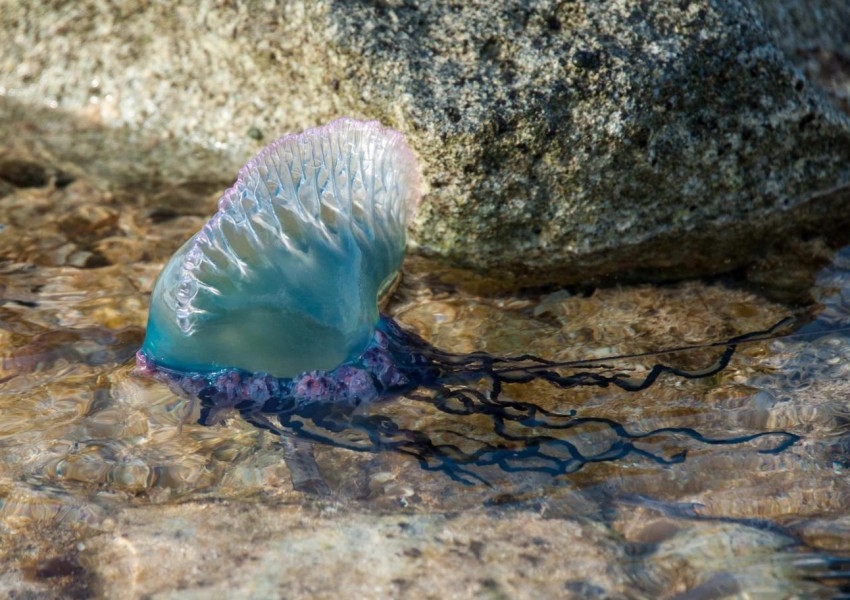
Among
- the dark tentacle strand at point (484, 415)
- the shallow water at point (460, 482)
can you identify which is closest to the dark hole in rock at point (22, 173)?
the shallow water at point (460, 482)

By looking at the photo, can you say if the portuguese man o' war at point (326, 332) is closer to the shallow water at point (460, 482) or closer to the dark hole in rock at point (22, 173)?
the shallow water at point (460, 482)

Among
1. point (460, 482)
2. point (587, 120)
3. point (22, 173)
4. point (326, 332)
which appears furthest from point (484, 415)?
point (22, 173)

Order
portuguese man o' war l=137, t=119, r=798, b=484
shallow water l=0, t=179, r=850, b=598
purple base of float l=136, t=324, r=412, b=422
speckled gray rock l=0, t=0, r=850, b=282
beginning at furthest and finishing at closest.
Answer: speckled gray rock l=0, t=0, r=850, b=282 → purple base of float l=136, t=324, r=412, b=422 → portuguese man o' war l=137, t=119, r=798, b=484 → shallow water l=0, t=179, r=850, b=598

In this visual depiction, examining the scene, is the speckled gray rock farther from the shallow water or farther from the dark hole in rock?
the dark hole in rock

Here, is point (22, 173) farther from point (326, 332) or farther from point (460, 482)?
point (460, 482)

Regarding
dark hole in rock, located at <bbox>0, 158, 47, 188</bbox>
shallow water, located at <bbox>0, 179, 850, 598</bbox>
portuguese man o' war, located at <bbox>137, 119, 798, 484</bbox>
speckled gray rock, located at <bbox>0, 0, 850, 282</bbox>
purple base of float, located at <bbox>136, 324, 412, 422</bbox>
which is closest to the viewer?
shallow water, located at <bbox>0, 179, 850, 598</bbox>

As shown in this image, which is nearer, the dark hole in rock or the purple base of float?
the purple base of float

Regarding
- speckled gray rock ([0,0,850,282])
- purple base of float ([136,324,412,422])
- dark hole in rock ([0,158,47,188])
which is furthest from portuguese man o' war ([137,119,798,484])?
dark hole in rock ([0,158,47,188])
